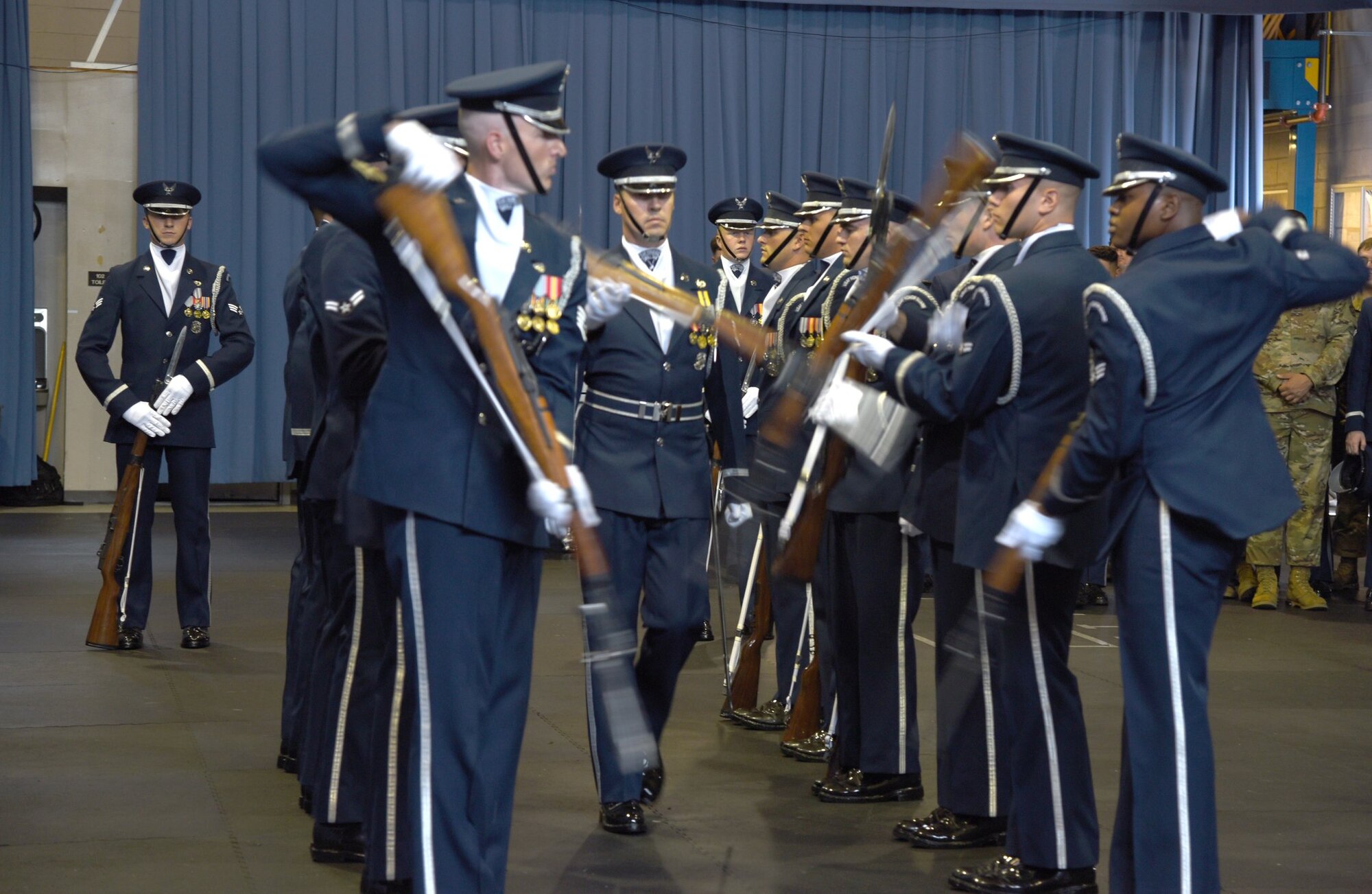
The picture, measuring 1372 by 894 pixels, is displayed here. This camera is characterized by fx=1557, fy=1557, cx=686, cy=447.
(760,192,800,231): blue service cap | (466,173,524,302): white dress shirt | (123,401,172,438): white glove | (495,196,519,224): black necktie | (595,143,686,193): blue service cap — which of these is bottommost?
(123,401,172,438): white glove

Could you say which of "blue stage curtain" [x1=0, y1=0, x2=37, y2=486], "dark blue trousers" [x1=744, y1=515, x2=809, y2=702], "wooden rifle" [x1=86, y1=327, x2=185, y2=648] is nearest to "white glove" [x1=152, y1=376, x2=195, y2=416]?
"wooden rifle" [x1=86, y1=327, x2=185, y2=648]

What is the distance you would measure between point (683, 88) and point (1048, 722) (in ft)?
28.2

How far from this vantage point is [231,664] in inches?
228

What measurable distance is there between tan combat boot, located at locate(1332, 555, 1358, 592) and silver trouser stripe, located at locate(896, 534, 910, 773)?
4.90 m

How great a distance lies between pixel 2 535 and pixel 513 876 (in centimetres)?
693

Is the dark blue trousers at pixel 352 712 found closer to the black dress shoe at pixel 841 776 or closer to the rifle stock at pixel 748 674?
the black dress shoe at pixel 841 776

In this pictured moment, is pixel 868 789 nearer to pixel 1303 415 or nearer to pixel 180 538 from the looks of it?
pixel 180 538

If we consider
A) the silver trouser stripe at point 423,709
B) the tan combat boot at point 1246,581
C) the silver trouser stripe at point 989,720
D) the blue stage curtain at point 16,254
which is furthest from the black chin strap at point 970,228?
the blue stage curtain at point 16,254

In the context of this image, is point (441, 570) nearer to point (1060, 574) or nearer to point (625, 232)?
point (1060, 574)

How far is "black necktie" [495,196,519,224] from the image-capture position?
269cm

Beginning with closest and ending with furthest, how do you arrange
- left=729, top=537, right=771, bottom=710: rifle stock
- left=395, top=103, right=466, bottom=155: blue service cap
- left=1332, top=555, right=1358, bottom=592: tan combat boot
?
left=395, top=103, right=466, bottom=155: blue service cap → left=729, top=537, right=771, bottom=710: rifle stock → left=1332, top=555, right=1358, bottom=592: tan combat boot

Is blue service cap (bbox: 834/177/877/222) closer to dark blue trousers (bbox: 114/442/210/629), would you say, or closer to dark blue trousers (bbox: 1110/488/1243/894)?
dark blue trousers (bbox: 1110/488/1243/894)

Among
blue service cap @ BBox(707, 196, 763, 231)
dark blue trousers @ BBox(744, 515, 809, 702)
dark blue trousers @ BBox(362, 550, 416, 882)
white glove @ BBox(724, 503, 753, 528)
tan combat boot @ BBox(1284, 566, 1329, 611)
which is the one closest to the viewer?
dark blue trousers @ BBox(362, 550, 416, 882)

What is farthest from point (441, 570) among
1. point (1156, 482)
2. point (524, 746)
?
point (524, 746)
